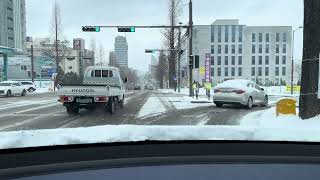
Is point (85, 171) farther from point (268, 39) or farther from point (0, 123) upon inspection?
point (268, 39)

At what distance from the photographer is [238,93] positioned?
2177 cm

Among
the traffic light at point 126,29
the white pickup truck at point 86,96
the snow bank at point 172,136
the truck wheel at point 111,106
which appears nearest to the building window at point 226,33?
the traffic light at point 126,29

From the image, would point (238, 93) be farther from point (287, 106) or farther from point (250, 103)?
point (287, 106)

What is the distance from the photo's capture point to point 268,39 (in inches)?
5153

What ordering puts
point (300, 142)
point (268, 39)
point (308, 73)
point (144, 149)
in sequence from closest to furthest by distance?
point (144, 149), point (300, 142), point (308, 73), point (268, 39)

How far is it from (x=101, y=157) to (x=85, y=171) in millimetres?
179

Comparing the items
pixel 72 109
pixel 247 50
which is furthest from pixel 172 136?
pixel 247 50

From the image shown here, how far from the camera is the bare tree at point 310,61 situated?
492 inches

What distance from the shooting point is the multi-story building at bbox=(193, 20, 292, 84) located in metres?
130

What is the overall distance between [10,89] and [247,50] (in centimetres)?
9855

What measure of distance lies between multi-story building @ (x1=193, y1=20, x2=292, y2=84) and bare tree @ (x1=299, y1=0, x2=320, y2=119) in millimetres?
115889

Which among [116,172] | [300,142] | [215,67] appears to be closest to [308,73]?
[300,142]

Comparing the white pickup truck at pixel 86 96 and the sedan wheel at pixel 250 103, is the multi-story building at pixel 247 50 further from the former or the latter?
the white pickup truck at pixel 86 96

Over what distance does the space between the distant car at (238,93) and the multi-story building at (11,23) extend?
2727 inches
